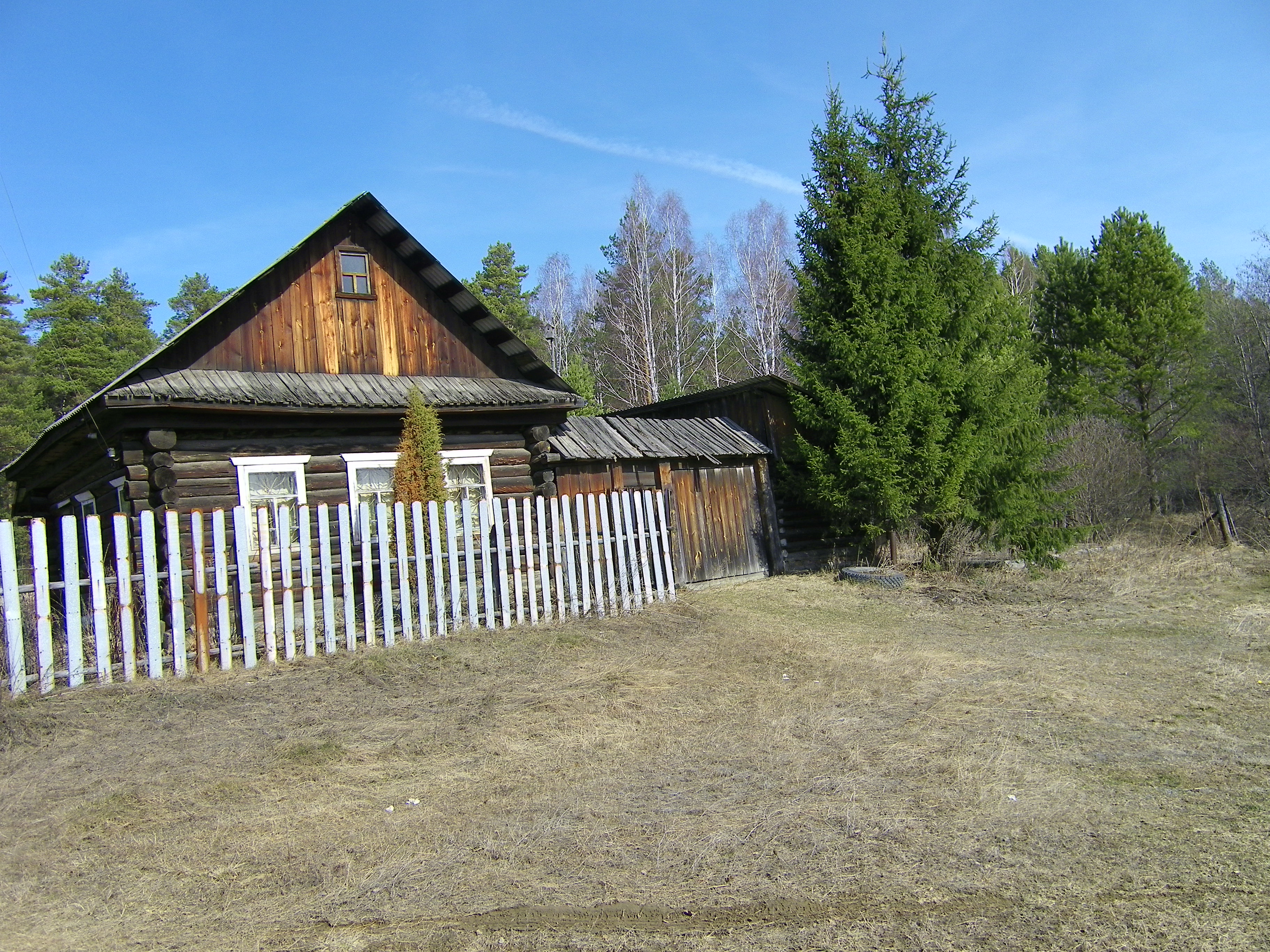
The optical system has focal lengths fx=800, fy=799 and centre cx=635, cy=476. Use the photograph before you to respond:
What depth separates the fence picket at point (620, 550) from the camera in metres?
11.0

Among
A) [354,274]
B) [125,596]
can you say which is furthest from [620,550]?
[354,274]

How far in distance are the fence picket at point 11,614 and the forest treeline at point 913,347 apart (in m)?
12.3

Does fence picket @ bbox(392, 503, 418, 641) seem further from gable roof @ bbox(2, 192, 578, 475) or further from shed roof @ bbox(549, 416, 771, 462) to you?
shed roof @ bbox(549, 416, 771, 462)

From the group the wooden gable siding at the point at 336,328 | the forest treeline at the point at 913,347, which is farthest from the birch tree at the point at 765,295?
the wooden gable siding at the point at 336,328

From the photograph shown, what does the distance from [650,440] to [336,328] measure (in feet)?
19.8

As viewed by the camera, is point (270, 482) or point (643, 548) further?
point (270, 482)

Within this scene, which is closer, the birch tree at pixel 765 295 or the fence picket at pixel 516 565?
the fence picket at pixel 516 565

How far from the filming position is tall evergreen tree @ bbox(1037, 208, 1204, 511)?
24.4 metres

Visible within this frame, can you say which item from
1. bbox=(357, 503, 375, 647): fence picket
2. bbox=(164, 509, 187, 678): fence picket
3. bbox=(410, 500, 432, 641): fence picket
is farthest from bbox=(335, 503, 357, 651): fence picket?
bbox=(164, 509, 187, 678): fence picket

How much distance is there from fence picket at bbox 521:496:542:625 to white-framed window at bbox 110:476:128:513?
6.73 meters

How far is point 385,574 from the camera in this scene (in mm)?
8820

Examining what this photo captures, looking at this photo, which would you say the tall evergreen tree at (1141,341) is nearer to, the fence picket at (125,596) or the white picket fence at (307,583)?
Answer: the white picket fence at (307,583)

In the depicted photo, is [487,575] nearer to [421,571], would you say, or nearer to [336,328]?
[421,571]

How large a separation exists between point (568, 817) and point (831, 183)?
1459cm
